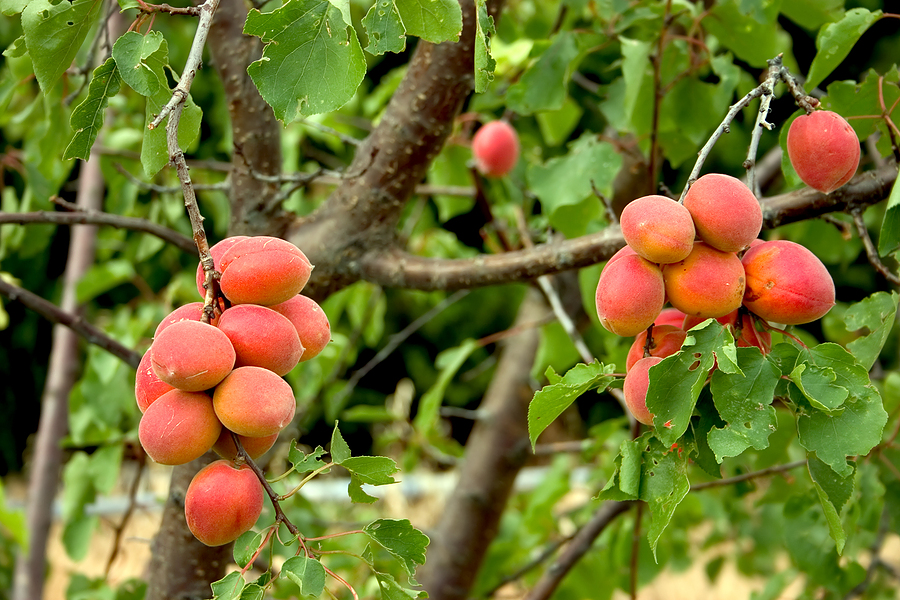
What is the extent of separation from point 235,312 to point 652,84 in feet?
2.62

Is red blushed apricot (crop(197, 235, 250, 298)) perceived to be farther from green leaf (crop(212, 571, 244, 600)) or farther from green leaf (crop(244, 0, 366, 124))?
green leaf (crop(212, 571, 244, 600))

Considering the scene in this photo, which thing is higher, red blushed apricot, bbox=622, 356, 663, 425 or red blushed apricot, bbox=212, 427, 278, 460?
red blushed apricot, bbox=212, 427, 278, 460

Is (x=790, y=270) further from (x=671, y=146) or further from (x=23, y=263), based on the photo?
(x=23, y=263)

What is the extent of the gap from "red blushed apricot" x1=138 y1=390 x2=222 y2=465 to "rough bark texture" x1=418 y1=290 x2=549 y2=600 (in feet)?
3.27

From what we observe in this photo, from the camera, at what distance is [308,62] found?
0.57 metres

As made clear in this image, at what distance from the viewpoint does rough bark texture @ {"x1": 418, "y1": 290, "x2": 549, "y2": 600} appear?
1.42 metres

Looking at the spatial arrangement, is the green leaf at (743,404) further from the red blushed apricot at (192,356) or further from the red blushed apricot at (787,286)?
the red blushed apricot at (192,356)

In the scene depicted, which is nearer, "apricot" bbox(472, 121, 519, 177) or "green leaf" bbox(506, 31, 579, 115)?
"green leaf" bbox(506, 31, 579, 115)

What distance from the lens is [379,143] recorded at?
95 cm

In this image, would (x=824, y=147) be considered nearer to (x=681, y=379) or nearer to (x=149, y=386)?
(x=681, y=379)

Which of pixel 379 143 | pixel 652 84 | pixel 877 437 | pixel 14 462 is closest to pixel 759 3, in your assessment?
pixel 652 84

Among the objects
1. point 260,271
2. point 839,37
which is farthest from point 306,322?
point 839,37

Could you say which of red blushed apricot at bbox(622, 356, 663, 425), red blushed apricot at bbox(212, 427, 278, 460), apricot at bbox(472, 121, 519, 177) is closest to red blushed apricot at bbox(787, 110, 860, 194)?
red blushed apricot at bbox(622, 356, 663, 425)

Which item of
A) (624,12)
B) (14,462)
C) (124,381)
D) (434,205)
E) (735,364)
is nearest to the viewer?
(735,364)
